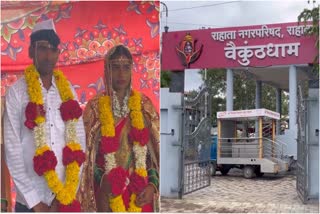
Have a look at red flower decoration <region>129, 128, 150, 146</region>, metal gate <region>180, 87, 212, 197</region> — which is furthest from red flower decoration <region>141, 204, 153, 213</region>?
metal gate <region>180, 87, 212, 197</region>

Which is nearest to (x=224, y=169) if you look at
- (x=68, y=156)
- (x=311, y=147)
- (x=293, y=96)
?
(x=293, y=96)

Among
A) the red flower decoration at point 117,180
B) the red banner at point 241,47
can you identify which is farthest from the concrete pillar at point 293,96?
the red flower decoration at point 117,180

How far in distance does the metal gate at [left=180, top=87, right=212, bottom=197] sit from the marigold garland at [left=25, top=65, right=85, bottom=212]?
4.48 metres

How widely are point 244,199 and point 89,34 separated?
19.3ft

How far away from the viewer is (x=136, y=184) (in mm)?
5539

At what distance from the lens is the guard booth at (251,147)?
1371cm

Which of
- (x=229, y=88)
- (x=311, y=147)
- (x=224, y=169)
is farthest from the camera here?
(x=229, y=88)

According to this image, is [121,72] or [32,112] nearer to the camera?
[32,112]

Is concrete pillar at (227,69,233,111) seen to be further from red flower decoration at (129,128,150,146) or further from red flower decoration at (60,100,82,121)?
red flower decoration at (60,100,82,121)

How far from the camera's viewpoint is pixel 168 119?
9.62m

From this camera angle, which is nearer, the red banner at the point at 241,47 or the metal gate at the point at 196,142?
the metal gate at the point at 196,142

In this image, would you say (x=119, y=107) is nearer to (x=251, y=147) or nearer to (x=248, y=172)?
(x=251, y=147)

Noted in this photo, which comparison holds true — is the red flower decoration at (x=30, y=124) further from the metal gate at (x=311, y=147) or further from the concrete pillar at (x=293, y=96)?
the concrete pillar at (x=293, y=96)

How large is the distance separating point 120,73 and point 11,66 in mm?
1376
